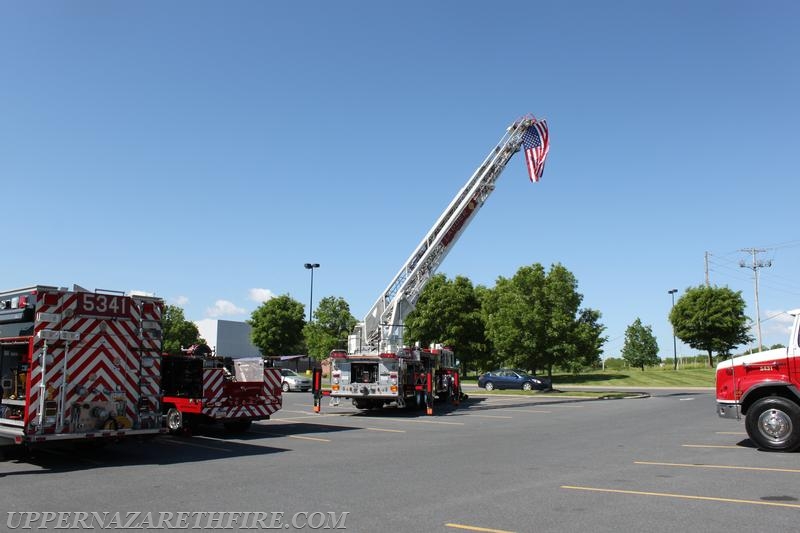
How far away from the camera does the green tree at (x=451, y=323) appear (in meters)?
57.7

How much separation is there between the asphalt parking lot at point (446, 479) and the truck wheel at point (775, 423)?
49 cm

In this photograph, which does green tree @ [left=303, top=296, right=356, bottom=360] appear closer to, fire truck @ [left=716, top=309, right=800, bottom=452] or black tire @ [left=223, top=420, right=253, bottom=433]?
black tire @ [left=223, top=420, right=253, bottom=433]

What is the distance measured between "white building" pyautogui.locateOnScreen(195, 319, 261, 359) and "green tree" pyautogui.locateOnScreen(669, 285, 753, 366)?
198 feet

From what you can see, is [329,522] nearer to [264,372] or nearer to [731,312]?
[264,372]

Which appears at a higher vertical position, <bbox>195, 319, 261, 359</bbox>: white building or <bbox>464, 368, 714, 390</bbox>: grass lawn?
<bbox>195, 319, 261, 359</bbox>: white building

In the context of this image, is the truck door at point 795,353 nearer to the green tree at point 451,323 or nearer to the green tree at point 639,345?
the green tree at point 451,323

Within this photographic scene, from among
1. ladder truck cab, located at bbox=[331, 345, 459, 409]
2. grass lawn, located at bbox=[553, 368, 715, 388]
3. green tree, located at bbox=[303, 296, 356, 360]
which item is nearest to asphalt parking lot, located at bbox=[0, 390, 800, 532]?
ladder truck cab, located at bbox=[331, 345, 459, 409]

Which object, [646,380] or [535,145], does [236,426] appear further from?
[646,380]

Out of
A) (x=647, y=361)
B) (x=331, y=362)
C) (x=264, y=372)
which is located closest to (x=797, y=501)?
(x=264, y=372)

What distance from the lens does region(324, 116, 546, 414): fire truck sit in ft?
76.5

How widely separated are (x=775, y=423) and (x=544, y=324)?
3110cm

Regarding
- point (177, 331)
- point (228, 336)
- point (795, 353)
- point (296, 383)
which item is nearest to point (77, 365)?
point (795, 353)

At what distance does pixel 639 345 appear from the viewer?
87500 mm

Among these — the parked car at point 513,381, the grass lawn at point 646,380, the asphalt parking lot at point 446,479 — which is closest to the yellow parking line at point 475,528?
the asphalt parking lot at point 446,479
